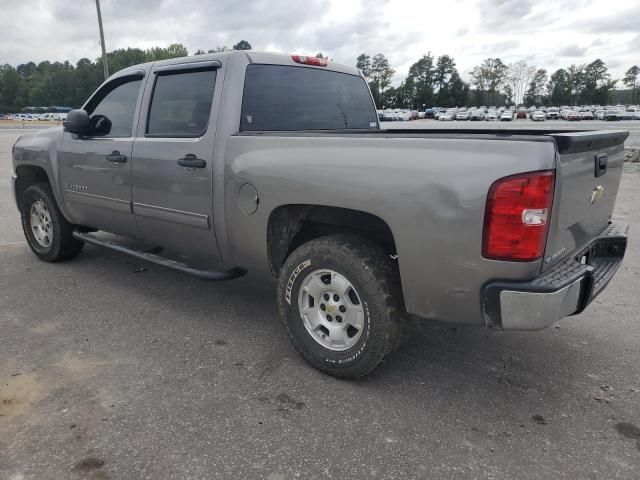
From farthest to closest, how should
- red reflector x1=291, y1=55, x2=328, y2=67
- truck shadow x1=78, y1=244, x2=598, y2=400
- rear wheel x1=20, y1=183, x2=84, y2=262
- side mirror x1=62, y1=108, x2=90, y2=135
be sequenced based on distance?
1. rear wheel x1=20, y1=183, x2=84, y2=262
2. side mirror x1=62, y1=108, x2=90, y2=135
3. red reflector x1=291, y1=55, x2=328, y2=67
4. truck shadow x1=78, y1=244, x2=598, y2=400

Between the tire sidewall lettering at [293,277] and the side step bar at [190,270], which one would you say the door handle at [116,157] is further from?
the tire sidewall lettering at [293,277]

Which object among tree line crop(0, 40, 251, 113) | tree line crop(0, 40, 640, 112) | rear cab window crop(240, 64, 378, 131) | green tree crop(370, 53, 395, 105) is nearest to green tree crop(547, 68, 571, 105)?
tree line crop(0, 40, 640, 112)

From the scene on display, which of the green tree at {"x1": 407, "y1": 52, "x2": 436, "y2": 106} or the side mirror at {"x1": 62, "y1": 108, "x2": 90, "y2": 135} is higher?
the green tree at {"x1": 407, "y1": 52, "x2": 436, "y2": 106}

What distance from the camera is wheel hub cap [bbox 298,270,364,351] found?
9.57 feet

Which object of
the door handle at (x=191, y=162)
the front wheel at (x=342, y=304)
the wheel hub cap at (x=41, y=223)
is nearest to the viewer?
the front wheel at (x=342, y=304)

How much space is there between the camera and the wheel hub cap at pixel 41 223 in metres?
5.21

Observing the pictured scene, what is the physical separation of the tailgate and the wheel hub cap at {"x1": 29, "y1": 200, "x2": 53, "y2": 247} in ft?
15.1

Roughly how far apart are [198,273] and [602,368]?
2.66 meters

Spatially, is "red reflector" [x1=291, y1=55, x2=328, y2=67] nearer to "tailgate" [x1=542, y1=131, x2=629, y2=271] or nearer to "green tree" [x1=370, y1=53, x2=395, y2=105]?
"tailgate" [x1=542, y1=131, x2=629, y2=271]

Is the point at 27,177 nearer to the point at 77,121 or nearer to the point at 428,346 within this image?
the point at 77,121

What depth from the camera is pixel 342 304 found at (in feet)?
9.72

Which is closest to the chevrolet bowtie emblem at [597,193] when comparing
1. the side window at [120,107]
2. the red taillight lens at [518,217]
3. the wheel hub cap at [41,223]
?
the red taillight lens at [518,217]

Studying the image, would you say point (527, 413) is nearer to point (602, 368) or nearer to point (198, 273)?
point (602, 368)

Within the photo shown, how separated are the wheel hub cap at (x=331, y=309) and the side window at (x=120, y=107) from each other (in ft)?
7.00
